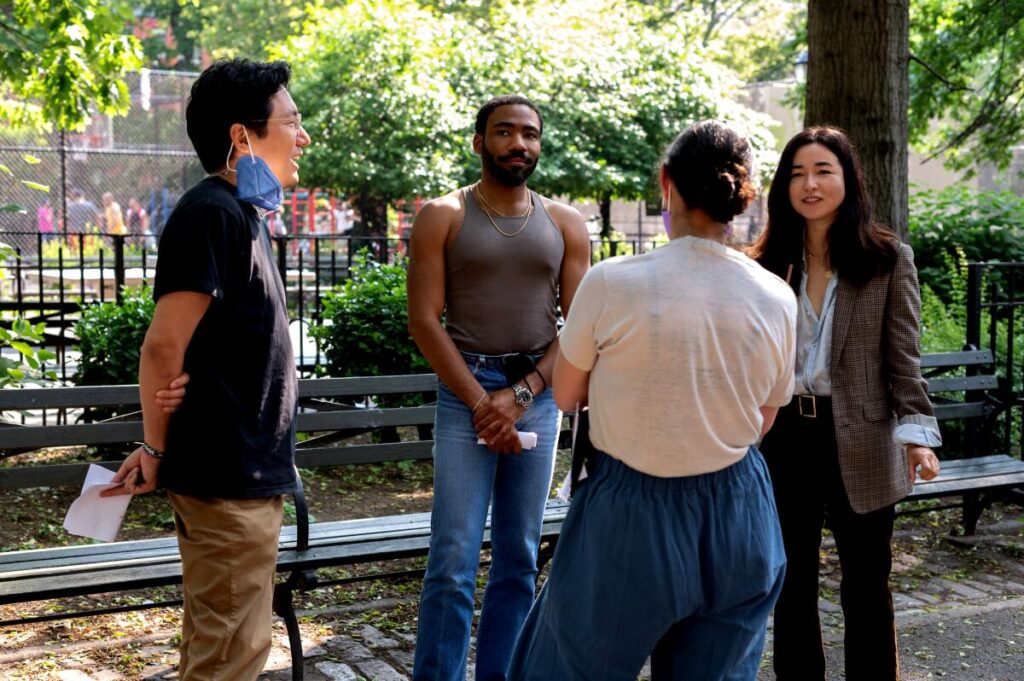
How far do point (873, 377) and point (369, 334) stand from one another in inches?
164

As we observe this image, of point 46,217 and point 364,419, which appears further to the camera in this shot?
point 46,217

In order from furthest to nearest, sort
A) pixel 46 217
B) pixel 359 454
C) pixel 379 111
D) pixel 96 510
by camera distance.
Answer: pixel 46 217
pixel 379 111
pixel 359 454
pixel 96 510

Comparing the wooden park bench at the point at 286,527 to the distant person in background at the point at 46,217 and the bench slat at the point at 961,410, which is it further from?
the distant person in background at the point at 46,217

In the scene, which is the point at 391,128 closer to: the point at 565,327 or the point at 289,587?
the point at 289,587

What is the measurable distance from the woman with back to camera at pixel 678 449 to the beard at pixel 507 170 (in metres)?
1.06

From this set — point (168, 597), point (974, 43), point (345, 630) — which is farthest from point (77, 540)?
point (974, 43)

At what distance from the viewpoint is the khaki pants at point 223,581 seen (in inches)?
113

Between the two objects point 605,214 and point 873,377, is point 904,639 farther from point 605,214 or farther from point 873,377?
point 605,214

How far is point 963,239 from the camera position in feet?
34.2

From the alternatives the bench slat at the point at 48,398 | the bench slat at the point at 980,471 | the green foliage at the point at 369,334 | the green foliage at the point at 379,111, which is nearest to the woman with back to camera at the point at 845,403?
the bench slat at the point at 980,471

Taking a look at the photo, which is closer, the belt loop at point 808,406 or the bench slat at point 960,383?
the belt loop at point 808,406

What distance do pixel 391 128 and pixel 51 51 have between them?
8.19 meters

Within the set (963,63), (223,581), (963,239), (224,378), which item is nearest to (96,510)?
(223,581)

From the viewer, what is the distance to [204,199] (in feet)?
9.22
